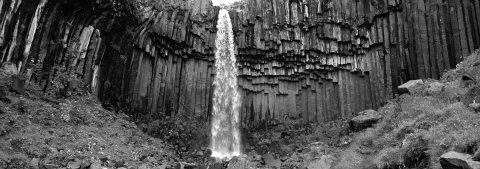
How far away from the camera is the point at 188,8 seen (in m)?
27.1

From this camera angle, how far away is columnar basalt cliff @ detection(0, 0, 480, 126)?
22.5 meters

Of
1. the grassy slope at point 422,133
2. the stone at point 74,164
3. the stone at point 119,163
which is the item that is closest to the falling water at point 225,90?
the grassy slope at point 422,133

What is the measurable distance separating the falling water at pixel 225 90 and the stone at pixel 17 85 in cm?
1354

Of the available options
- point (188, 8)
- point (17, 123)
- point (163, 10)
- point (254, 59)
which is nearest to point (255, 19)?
point (254, 59)

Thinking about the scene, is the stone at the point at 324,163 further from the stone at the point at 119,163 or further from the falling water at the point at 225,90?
the falling water at the point at 225,90

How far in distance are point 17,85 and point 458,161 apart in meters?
15.6

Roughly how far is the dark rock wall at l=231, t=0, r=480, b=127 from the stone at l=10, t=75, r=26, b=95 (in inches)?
614

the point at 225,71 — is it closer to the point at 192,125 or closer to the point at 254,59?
the point at 254,59

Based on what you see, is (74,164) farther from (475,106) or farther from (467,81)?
(467,81)

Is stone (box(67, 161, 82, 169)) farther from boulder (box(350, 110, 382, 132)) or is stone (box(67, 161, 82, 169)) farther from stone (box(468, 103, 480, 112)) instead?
stone (box(468, 103, 480, 112))

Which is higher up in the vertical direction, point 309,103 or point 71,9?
point 71,9

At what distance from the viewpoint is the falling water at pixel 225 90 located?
27156 millimetres

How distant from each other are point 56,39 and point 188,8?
10.7 m

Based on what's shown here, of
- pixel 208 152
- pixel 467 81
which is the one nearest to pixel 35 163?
pixel 208 152
